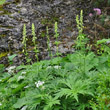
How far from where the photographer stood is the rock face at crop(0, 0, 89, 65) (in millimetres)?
5309

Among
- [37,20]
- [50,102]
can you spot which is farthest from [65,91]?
[37,20]

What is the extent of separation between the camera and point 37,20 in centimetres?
615

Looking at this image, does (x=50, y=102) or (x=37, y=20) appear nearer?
(x=50, y=102)

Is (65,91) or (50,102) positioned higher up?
(65,91)

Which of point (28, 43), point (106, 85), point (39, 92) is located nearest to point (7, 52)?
point (28, 43)

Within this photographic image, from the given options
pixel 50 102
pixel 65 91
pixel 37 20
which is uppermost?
pixel 37 20

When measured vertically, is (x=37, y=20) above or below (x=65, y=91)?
above

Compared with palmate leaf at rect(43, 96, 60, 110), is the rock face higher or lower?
higher

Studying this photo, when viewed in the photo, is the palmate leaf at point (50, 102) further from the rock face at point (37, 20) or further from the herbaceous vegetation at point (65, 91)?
the rock face at point (37, 20)

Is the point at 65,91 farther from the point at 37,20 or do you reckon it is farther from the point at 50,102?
the point at 37,20

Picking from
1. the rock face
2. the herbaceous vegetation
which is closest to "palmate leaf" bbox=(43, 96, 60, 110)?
the herbaceous vegetation

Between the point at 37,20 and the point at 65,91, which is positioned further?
the point at 37,20

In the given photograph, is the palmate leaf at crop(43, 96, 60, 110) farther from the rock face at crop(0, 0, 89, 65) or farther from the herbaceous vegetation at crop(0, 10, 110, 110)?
the rock face at crop(0, 0, 89, 65)

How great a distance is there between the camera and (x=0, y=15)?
604 cm
